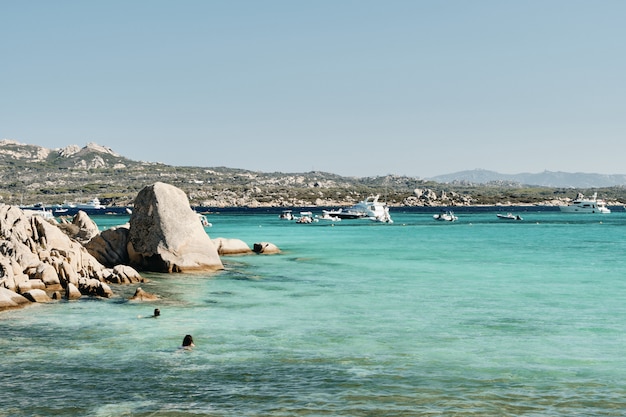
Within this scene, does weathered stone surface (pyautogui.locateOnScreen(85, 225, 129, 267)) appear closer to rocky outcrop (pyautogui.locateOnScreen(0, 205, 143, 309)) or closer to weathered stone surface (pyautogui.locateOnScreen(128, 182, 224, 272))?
weathered stone surface (pyautogui.locateOnScreen(128, 182, 224, 272))

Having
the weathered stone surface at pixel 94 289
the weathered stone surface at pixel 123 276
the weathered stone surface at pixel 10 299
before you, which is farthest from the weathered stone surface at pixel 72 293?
the weathered stone surface at pixel 123 276

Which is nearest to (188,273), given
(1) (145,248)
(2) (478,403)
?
(1) (145,248)

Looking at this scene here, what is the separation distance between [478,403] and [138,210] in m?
33.3

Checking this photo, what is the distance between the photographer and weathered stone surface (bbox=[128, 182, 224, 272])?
1738 inches

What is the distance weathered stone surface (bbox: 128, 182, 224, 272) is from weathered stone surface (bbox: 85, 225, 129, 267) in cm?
85

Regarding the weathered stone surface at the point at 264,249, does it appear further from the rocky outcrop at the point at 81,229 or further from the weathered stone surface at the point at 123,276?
the weathered stone surface at the point at 123,276

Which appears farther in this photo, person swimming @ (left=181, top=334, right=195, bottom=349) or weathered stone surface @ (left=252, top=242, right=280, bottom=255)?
weathered stone surface @ (left=252, top=242, right=280, bottom=255)

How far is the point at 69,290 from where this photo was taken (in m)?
32.7

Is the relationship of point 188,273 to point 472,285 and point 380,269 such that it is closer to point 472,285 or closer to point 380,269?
point 380,269

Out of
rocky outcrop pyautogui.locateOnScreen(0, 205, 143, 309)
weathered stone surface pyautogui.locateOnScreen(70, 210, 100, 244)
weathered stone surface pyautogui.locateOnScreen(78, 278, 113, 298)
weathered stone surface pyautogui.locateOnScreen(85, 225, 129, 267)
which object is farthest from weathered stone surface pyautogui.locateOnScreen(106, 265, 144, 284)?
weathered stone surface pyautogui.locateOnScreen(70, 210, 100, 244)

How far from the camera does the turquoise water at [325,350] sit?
17.0m

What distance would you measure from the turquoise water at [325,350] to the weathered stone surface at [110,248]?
5.76m

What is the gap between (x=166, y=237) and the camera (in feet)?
146

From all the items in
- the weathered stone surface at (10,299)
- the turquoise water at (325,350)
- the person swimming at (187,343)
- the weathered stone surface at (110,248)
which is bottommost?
the turquoise water at (325,350)
